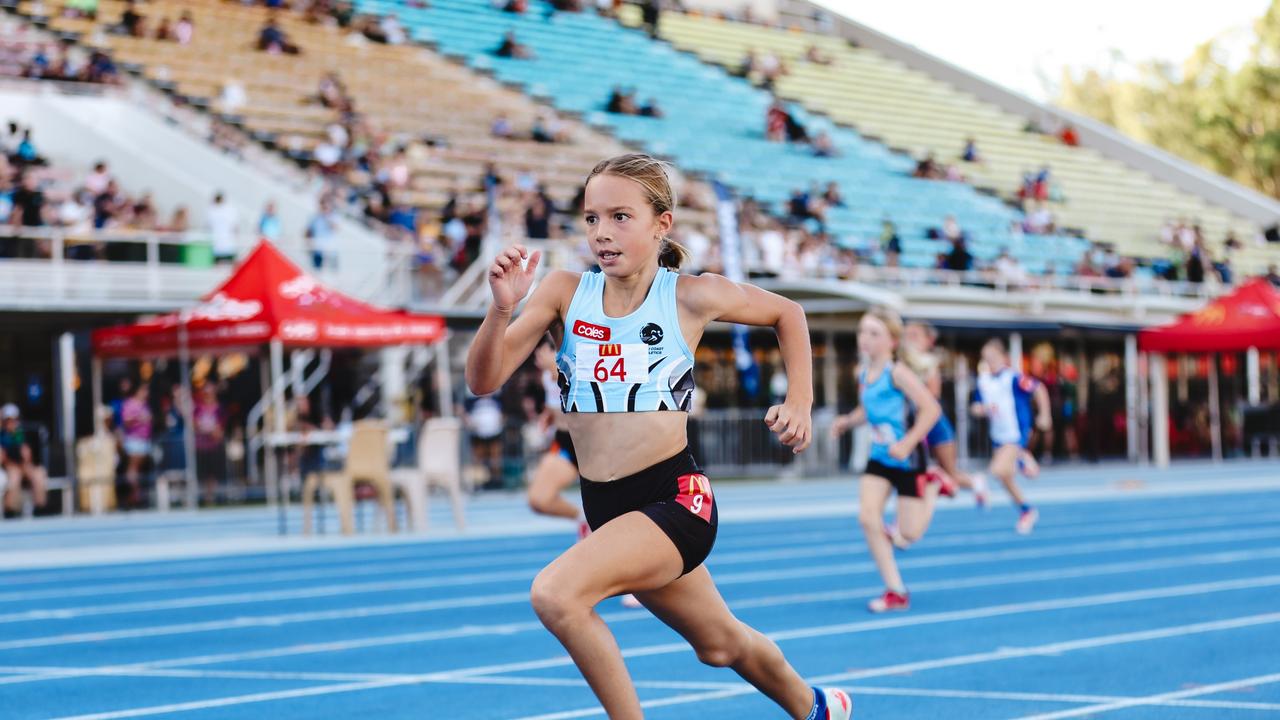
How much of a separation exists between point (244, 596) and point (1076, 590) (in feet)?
18.3

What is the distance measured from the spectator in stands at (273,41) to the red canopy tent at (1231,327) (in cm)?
1587

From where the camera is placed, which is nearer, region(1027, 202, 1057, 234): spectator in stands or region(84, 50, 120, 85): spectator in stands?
region(84, 50, 120, 85): spectator in stands

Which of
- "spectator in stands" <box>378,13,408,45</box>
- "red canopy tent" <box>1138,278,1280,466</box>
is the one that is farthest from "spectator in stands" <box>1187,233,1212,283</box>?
"spectator in stands" <box>378,13,408,45</box>

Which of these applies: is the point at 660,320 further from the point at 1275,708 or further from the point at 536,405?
the point at 536,405

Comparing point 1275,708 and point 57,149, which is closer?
point 1275,708

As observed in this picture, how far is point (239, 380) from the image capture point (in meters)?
25.4

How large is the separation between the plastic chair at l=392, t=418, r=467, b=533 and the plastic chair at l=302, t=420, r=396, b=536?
0.27m

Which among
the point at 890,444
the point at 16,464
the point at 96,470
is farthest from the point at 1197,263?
the point at 890,444

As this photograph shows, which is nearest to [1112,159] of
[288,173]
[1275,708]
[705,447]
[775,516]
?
[705,447]

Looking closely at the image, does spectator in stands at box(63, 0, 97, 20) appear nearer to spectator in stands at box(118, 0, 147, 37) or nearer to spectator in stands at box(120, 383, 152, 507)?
spectator in stands at box(118, 0, 147, 37)

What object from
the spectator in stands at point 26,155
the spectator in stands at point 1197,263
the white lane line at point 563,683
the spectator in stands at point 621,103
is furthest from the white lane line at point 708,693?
the spectator in stands at point 1197,263

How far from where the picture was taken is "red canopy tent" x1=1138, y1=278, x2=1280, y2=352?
30750 mm

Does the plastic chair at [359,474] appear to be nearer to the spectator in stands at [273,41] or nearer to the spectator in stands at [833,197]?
the spectator in stands at [273,41]

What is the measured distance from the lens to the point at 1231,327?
1216 inches
